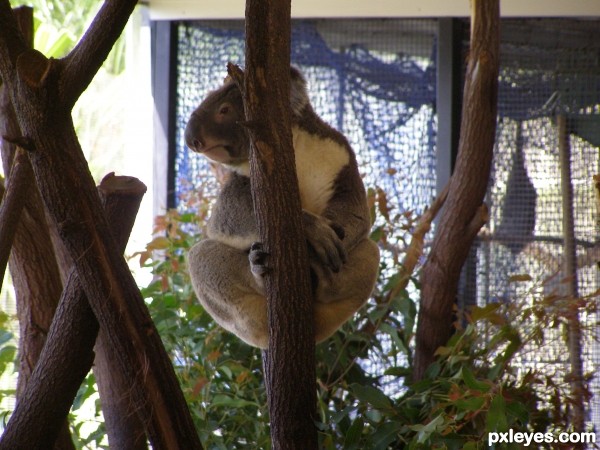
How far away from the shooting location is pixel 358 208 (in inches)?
77.7

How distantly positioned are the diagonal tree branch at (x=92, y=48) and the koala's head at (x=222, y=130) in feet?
2.17

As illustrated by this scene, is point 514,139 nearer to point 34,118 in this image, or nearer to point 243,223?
point 243,223

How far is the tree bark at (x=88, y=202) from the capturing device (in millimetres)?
1291

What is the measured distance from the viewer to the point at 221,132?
1970 mm

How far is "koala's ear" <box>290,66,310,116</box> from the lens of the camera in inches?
79.0

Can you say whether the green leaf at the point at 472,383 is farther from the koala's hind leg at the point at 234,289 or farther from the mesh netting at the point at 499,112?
the mesh netting at the point at 499,112

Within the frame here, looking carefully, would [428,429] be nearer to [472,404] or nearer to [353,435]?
[472,404]

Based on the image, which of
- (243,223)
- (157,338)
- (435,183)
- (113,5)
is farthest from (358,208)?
(435,183)

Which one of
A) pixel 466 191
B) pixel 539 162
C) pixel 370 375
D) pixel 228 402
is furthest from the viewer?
pixel 539 162

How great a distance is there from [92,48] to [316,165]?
831mm

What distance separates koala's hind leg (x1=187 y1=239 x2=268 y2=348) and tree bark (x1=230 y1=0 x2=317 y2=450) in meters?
0.33

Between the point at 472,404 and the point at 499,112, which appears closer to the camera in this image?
the point at 472,404

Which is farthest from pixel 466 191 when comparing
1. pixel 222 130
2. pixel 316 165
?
pixel 222 130

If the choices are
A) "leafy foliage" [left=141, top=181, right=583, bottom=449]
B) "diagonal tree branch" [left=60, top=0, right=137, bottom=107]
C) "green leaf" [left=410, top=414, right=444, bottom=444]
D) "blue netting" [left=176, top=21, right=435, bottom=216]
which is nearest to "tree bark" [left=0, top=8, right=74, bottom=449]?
"leafy foliage" [left=141, top=181, right=583, bottom=449]
